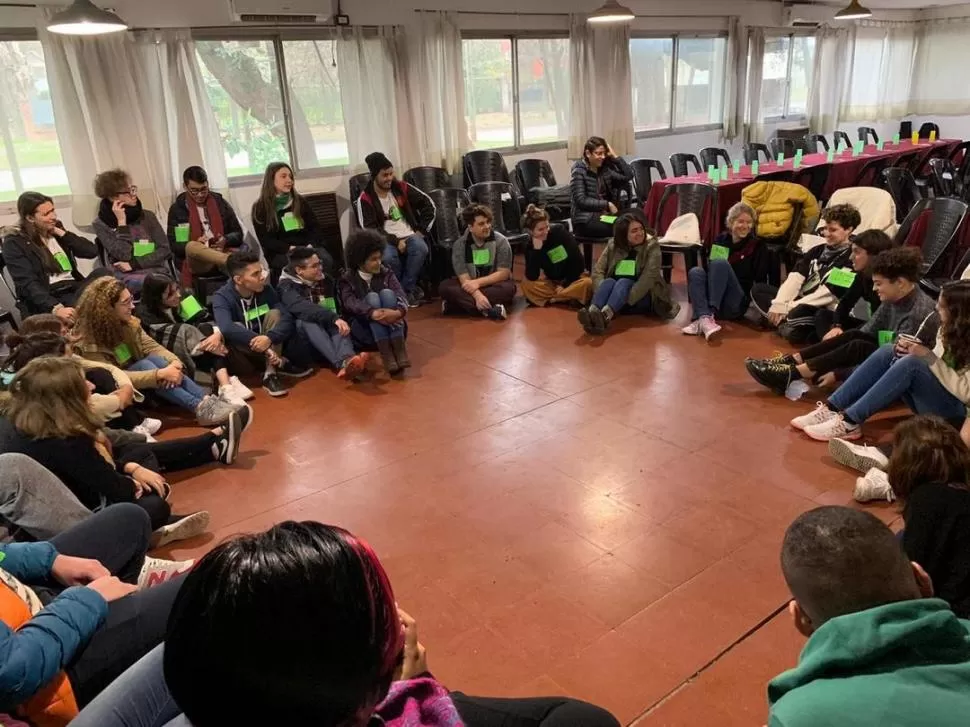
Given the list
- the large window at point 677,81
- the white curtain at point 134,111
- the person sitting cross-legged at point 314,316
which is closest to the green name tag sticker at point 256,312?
the person sitting cross-legged at point 314,316

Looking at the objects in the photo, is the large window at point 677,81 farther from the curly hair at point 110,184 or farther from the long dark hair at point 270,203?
the curly hair at point 110,184

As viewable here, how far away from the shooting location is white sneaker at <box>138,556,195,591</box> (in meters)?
2.20

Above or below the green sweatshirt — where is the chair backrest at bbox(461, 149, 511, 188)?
above

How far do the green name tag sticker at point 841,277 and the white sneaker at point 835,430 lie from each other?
3.39 ft

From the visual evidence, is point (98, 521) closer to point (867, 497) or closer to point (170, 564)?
point (170, 564)

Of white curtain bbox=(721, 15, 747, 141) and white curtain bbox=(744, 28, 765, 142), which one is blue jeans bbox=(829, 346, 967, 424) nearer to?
white curtain bbox=(721, 15, 747, 141)

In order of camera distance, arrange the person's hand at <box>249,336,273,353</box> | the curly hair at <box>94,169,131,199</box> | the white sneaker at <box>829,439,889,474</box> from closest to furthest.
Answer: the white sneaker at <box>829,439,889,474</box>, the person's hand at <box>249,336,273,353</box>, the curly hair at <box>94,169,131,199</box>

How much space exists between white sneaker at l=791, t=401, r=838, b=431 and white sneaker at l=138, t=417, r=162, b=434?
3.10 metres

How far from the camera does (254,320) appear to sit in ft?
13.6

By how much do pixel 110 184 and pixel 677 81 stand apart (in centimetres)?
674

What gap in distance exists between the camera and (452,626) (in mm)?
2201

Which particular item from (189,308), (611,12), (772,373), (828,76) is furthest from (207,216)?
(828,76)

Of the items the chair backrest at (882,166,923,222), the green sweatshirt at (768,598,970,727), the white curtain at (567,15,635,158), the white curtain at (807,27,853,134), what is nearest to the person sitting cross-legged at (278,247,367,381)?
the green sweatshirt at (768,598,970,727)

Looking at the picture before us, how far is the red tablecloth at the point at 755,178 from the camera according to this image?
18.5ft
